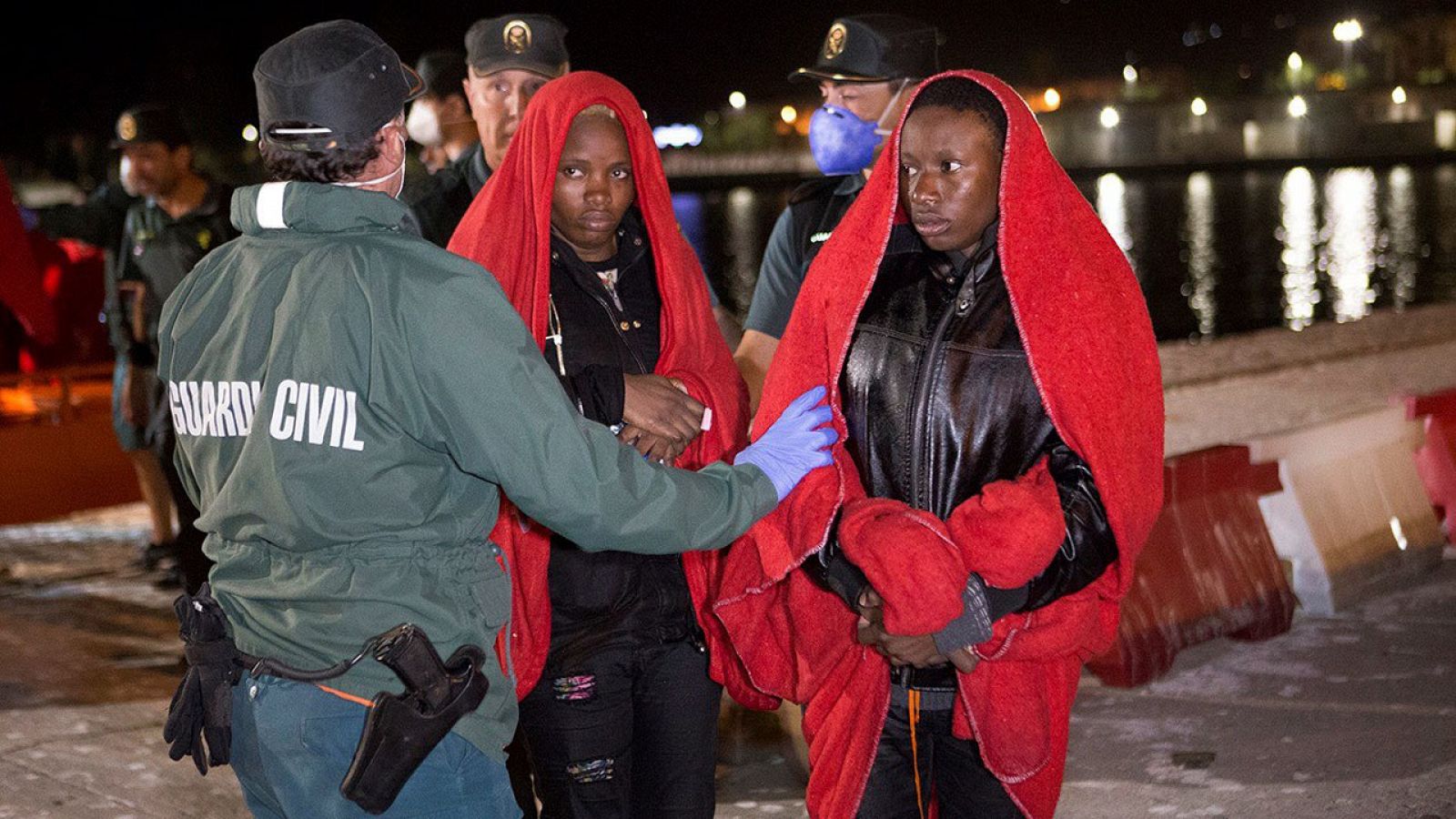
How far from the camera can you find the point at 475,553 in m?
2.54

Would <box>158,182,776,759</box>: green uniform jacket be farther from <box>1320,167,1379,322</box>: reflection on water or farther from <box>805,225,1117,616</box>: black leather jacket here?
<box>1320,167,1379,322</box>: reflection on water

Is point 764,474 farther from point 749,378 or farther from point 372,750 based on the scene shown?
point 749,378

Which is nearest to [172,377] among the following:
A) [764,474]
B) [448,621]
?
[448,621]

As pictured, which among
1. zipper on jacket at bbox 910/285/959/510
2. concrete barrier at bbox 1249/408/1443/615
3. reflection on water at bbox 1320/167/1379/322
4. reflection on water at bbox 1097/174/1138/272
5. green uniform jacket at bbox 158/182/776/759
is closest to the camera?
green uniform jacket at bbox 158/182/776/759

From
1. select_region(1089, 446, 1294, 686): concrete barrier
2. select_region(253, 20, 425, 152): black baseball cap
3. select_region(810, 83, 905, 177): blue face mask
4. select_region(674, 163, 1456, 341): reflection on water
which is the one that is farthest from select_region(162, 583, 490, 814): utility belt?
select_region(1089, 446, 1294, 686): concrete barrier

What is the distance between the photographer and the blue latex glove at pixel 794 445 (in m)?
2.88

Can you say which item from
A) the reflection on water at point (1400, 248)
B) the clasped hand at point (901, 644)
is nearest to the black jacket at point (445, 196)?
the clasped hand at point (901, 644)

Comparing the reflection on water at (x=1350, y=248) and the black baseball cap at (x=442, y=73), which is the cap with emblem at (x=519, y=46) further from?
the reflection on water at (x=1350, y=248)

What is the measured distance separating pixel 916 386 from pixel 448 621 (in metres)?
1.00

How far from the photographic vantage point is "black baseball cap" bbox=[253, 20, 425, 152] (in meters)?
2.45

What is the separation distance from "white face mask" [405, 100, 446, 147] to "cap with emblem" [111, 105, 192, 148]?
1468mm

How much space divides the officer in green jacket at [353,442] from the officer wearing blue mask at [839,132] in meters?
1.84

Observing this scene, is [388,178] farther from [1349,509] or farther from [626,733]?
[1349,509]

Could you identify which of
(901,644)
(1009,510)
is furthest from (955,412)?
(901,644)
